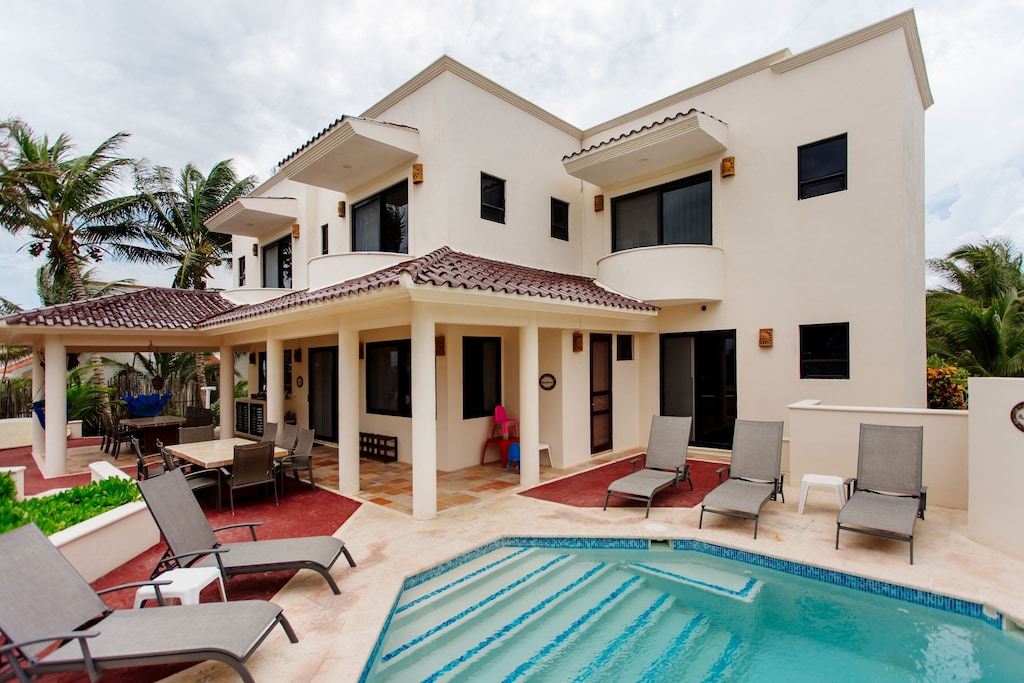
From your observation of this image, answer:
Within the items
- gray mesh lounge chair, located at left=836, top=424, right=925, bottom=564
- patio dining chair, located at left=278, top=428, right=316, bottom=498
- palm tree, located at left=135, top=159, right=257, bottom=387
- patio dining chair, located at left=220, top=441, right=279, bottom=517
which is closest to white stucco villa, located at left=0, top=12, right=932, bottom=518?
patio dining chair, located at left=278, top=428, right=316, bottom=498

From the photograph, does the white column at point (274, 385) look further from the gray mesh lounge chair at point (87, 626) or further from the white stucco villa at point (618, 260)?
the gray mesh lounge chair at point (87, 626)

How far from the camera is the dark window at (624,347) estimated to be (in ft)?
47.5

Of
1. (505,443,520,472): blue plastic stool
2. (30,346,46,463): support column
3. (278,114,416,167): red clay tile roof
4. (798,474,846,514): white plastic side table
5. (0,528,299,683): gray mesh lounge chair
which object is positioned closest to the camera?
(0,528,299,683): gray mesh lounge chair

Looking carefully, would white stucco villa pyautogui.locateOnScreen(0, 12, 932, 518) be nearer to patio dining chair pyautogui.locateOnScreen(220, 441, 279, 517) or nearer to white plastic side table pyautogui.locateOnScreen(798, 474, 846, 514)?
patio dining chair pyautogui.locateOnScreen(220, 441, 279, 517)

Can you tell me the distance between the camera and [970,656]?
514 centimetres

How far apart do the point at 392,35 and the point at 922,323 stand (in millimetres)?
16338

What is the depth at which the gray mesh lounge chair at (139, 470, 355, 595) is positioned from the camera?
5.88 m

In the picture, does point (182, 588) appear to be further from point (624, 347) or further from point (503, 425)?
point (624, 347)

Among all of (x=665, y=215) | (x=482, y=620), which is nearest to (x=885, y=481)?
(x=482, y=620)

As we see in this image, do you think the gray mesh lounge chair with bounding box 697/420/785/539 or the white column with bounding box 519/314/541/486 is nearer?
the gray mesh lounge chair with bounding box 697/420/785/539

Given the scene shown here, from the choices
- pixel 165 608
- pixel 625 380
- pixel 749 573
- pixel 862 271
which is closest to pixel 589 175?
pixel 625 380

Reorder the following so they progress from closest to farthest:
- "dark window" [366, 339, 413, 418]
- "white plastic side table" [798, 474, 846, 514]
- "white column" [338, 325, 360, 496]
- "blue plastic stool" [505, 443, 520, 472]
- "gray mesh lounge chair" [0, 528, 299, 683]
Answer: "gray mesh lounge chair" [0, 528, 299, 683]
"white plastic side table" [798, 474, 846, 514]
"white column" [338, 325, 360, 496]
"blue plastic stool" [505, 443, 520, 472]
"dark window" [366, 339, 413, 418]

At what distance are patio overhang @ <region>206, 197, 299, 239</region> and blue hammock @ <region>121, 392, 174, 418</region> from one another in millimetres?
6630

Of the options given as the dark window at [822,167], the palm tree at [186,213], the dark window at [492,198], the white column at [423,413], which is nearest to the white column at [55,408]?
the white column at [423,413]
